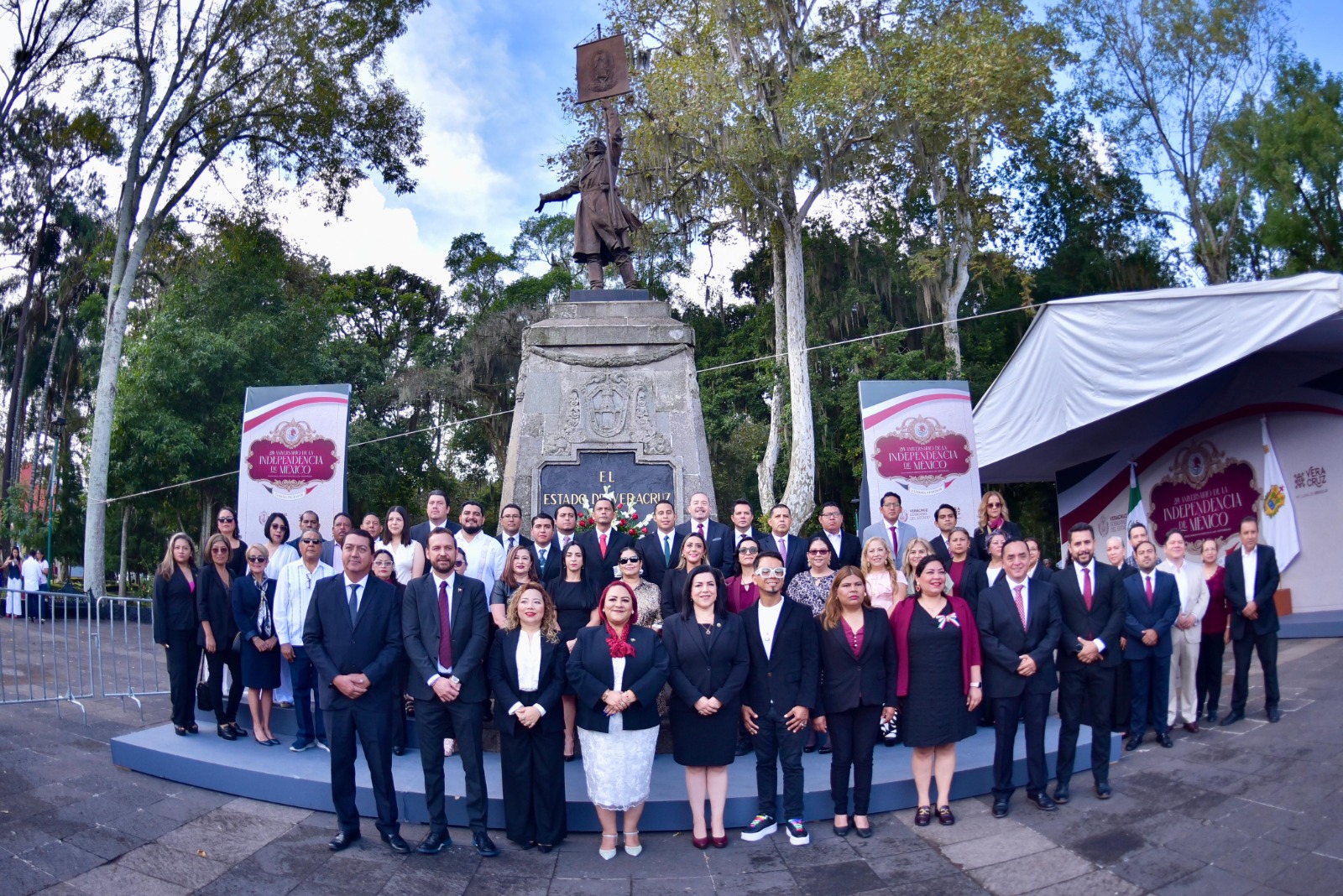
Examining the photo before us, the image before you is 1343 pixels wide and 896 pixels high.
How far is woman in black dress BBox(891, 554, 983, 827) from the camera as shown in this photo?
5359 mm

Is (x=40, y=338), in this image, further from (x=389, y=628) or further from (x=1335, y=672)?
(x=1335, y=672)

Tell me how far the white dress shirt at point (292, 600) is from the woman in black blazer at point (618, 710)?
250 cm

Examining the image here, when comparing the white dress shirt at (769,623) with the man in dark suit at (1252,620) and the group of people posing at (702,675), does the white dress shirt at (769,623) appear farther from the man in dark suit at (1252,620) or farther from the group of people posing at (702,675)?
the man in dark suit at (1252,620)

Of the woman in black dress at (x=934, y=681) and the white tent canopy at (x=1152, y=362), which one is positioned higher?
the white tent canopy at (x=1152, y=362)

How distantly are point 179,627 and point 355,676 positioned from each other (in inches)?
91.7

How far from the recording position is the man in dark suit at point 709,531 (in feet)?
23.5

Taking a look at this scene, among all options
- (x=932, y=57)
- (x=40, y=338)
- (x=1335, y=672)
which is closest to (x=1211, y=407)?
(x=1335, y=672)

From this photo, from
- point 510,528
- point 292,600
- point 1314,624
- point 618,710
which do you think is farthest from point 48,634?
point 1314,624

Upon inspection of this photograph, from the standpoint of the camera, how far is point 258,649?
6.70 m

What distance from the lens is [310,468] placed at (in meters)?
10.1

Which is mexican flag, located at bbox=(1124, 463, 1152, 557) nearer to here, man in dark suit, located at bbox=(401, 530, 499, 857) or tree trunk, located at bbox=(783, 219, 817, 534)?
tree trunk, located at bbox=(783, 219, 817, 534)

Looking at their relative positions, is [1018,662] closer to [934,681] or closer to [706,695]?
[934,681]

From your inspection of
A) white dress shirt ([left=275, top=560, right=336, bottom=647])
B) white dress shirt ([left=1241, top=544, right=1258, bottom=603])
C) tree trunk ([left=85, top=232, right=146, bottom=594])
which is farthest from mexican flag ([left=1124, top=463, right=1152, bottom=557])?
tree trunk ([left=85, top=232, right=146, bottom=594])

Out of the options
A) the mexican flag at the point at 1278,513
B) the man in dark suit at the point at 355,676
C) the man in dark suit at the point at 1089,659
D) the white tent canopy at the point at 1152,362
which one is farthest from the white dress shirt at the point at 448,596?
the mexican flag at the point at 1278,513
